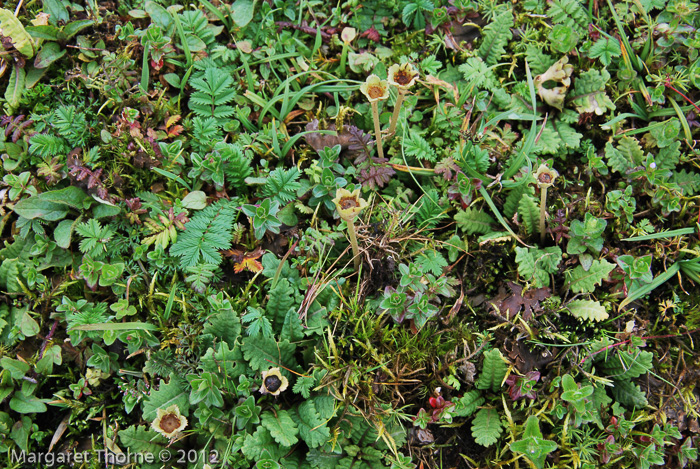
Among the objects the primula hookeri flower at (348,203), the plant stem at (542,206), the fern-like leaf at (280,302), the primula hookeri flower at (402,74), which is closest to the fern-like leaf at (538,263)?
the plant stem at (542,206)

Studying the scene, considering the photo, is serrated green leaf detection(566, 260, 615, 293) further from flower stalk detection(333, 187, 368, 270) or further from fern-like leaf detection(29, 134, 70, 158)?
fern-like leaf detection(29, 134, 70, 158)

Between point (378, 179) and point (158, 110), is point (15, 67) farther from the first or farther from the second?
point (378, 179)

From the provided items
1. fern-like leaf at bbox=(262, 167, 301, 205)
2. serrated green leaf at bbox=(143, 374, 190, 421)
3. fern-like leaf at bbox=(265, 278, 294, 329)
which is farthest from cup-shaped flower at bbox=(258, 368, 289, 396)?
fern-like leaf at bbox=(262, 167, 301, 205)

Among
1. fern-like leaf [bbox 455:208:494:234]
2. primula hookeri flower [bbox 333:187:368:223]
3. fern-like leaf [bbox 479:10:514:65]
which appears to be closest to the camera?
primula hookeri flower [bbox 333:187:368:223]

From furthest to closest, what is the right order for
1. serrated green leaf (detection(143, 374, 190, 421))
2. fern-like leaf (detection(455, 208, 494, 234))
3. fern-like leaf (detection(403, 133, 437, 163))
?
fern-like leaf (detection(403, 133, 437, 163))
fern-like leaf (detection(455, 208, 494, 234))
serrated green leaf (detection(143, 374, 190, 421))

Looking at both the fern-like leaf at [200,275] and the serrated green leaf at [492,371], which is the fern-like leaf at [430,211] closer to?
the serrated green leaf at [492,371]

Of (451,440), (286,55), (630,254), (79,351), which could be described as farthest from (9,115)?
(630,254)

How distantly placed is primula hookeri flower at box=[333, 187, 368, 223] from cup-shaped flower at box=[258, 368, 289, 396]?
851mm

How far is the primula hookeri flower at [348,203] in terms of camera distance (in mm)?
2312

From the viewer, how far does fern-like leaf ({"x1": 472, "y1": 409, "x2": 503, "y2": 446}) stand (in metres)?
2.51

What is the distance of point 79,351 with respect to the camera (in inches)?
112

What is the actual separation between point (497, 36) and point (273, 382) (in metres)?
2.74

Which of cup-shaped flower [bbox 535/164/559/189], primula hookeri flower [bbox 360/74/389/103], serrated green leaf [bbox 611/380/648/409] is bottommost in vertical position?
serrated green leaf [bbox 611/380/648/409]

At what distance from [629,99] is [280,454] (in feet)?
10.5
